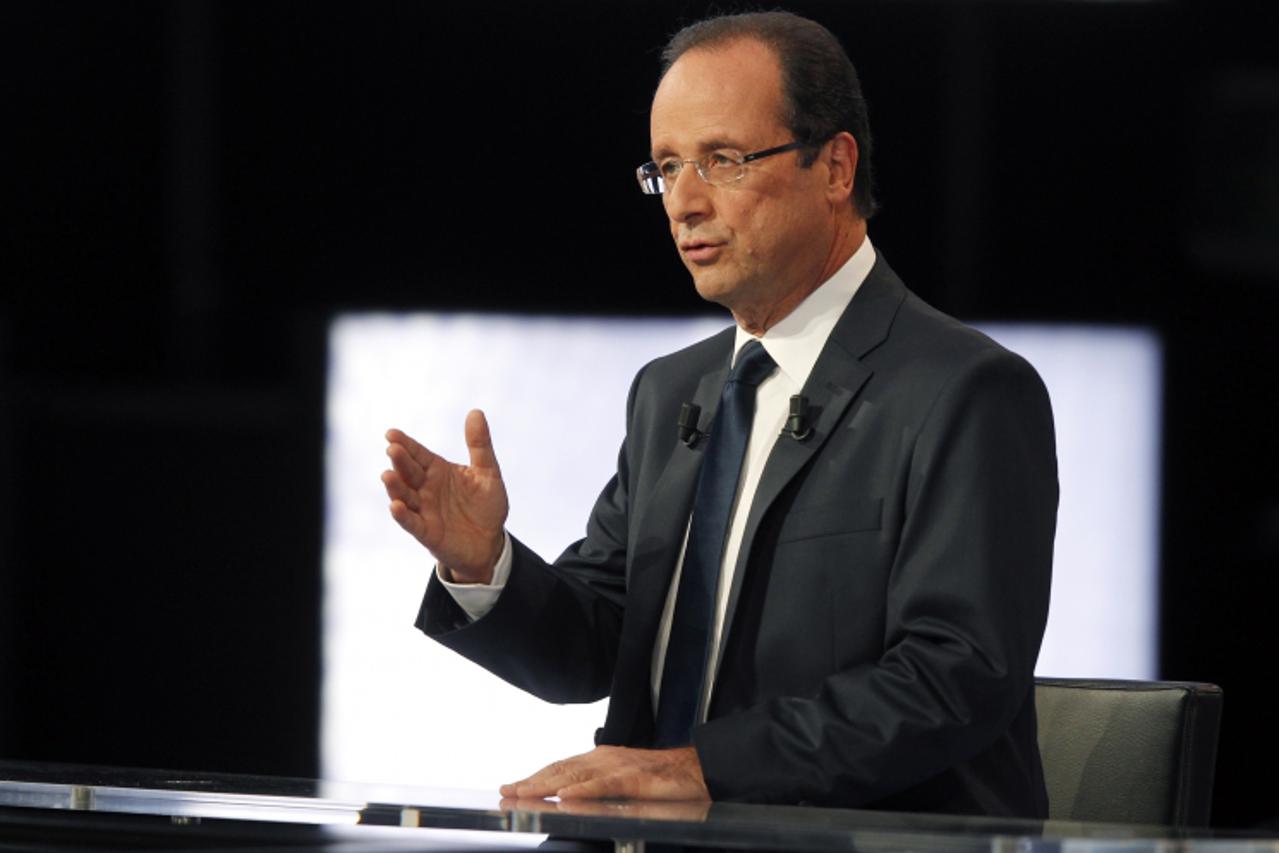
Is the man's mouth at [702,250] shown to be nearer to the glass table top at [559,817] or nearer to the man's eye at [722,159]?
the man's eye at [722,159]

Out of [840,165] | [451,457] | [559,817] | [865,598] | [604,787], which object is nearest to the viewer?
[559,817]

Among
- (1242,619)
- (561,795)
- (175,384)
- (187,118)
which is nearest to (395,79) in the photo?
(187,118)

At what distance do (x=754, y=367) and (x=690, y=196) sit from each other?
21cm

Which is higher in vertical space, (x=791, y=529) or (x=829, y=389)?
(x=829, y=389)

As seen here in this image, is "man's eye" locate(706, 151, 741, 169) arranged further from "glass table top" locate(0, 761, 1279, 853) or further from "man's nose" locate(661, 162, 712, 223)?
"glass table top" locate(0, 761, 1279, 853)

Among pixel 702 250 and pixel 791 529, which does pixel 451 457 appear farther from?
pixel 791 529

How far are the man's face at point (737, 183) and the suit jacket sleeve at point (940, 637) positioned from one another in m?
0.28

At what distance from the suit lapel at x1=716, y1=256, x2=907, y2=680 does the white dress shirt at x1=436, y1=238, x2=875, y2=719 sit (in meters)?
0.03

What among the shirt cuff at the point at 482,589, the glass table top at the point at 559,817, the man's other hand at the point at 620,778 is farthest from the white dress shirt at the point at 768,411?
the glass table top at the point at 559,817

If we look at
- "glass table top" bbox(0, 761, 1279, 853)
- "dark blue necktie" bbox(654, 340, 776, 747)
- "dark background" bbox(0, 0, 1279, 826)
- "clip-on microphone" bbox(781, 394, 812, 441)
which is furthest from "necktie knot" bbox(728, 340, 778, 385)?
"dark background" bbox(0, 0, 1279, 826)

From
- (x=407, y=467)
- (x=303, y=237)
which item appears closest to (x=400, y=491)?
(x=407, y=467)

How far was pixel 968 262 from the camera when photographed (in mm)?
4043

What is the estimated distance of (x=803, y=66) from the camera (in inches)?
80.1

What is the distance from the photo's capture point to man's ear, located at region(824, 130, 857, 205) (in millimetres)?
2072
